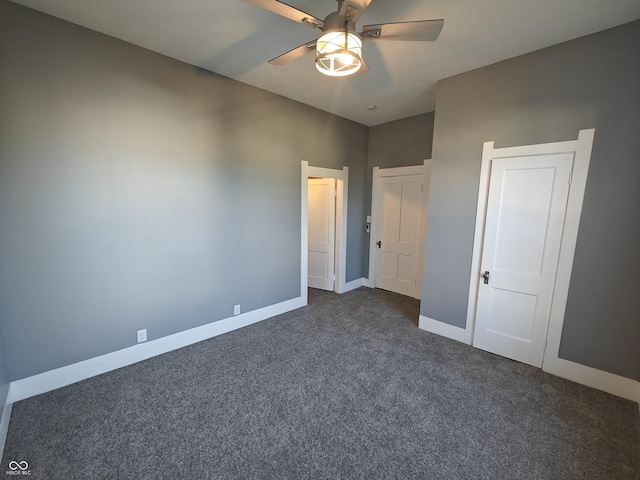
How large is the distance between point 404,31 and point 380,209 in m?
3.38

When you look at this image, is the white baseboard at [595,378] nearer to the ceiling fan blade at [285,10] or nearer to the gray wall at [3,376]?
the ceiling fan blade at [285,10]

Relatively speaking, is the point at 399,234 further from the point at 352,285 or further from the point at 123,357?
the point at 123,357

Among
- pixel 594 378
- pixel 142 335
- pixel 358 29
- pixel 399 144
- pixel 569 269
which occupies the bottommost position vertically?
pixel 594 378

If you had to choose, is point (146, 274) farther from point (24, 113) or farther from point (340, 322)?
point (340, 322)

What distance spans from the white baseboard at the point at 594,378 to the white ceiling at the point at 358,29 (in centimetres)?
282

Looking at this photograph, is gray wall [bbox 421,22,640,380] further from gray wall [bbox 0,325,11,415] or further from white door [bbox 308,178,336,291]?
gray wall [bbox 0,325,11,415]

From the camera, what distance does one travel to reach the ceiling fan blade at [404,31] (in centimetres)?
146

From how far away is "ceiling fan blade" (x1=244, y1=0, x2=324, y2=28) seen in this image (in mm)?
1363

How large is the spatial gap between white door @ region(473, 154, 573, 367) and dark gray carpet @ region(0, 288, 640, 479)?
0.94 ft

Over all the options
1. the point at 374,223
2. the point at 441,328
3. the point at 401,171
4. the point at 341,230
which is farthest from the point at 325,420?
the point at 401,171

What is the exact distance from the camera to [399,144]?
4398 millimetres

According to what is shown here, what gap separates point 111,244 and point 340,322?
2.68 meters

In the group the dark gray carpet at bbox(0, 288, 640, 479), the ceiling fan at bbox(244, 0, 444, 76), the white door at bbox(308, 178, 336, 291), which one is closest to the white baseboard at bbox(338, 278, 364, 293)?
the white door at bbox(308, 178, 336, 291)

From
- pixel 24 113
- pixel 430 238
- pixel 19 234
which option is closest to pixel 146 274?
pixel 19 234
